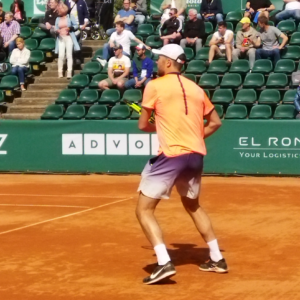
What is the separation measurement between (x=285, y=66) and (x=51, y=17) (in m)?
7.56

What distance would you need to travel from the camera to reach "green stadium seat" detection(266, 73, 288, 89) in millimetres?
18891

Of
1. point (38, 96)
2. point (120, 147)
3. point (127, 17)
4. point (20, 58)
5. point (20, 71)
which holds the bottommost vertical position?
point (120, 147)

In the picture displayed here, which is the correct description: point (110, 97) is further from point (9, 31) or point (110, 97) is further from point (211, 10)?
point (9, 31)

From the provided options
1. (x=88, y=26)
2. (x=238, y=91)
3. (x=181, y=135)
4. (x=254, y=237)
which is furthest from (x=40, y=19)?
(x=181, y=135)

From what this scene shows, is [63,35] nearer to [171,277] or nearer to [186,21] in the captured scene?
[186,21]

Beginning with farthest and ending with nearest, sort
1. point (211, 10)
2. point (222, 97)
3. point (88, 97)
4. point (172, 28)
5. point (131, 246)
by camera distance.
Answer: point (211, 10), point (172, 28), point (88, 97), point (222, 97), point (131, 246)

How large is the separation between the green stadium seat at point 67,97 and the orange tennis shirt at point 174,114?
12963 mm

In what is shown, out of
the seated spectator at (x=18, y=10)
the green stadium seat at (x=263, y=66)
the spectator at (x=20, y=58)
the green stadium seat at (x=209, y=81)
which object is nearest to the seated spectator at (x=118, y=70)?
the green stadium seat at (x=209, y=81)

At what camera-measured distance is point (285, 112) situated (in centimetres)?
1759

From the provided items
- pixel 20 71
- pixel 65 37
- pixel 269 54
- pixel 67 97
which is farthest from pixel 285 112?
pixel 20 71

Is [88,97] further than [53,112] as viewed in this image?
Yes

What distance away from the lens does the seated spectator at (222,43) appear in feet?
A: 65.2

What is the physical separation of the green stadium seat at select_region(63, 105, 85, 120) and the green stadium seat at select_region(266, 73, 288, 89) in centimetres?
467

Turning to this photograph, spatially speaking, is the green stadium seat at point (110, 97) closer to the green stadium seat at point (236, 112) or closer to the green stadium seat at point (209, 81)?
the green stadium seat at point (209, 81)
